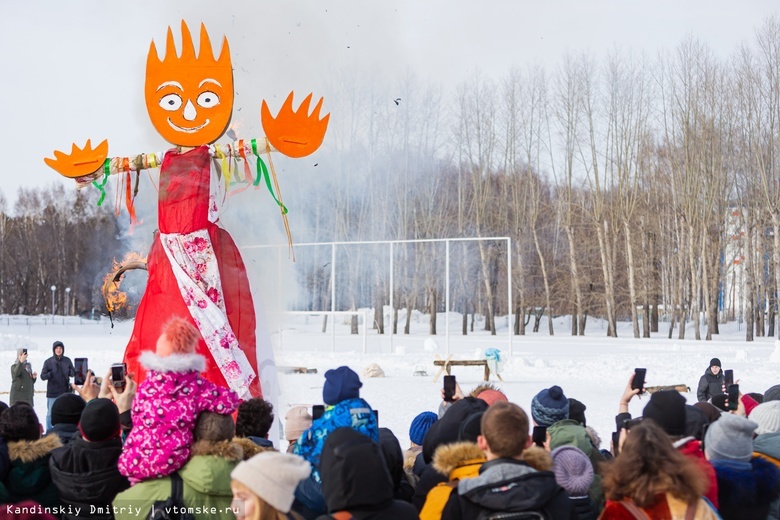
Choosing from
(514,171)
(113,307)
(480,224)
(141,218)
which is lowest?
(113,307)

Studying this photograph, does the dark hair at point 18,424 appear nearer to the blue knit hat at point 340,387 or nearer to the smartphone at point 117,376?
the smartphone at point 117,376

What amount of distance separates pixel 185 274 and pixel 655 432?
4760mm

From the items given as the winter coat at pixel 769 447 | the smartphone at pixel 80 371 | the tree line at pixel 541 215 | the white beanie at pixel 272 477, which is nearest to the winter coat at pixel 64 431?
the smartphone at pixel 80 371

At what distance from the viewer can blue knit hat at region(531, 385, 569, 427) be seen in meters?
4.44

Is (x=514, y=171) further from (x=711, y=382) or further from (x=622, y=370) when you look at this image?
(x=711, y=382)

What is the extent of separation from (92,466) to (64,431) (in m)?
0.73

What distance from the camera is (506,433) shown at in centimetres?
304

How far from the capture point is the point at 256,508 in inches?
103

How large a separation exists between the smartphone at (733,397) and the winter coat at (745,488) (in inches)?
71.4

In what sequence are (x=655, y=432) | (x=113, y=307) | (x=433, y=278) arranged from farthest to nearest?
(x=433, y=278), (x=113, y=307), (x=655, y=432)

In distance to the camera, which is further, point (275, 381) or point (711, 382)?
point (711, 382)

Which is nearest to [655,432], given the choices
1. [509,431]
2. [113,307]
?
[509,431]

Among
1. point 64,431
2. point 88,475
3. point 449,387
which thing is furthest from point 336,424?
point 64,431

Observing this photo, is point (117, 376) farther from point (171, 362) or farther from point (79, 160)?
point (79, 160)
